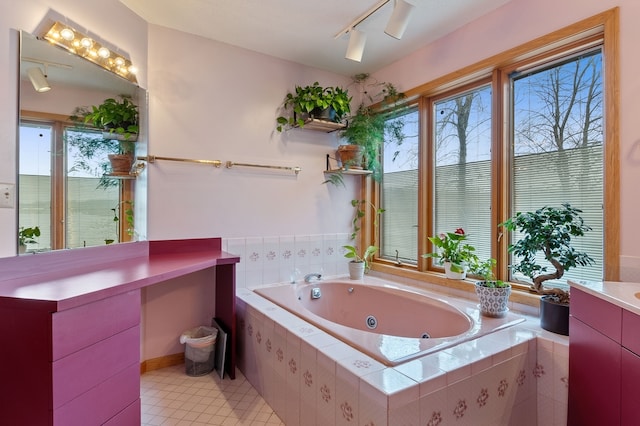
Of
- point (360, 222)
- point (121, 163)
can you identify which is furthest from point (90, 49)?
point (360, 222)

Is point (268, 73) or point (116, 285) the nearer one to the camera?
point (116, 285)

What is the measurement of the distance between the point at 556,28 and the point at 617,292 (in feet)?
4.68

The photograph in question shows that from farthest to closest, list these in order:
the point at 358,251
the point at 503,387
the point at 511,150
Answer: the point at 358,251
the point at 511,150
the point at 503,387

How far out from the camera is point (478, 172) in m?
2.31

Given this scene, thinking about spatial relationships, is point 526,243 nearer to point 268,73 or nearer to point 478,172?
point 478,172

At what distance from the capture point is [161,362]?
2266 mm

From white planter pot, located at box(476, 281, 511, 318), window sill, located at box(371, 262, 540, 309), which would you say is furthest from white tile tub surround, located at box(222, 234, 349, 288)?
white planter pot, located at box(476, 281, 511, 318)

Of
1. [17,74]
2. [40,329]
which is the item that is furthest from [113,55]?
[40,329]

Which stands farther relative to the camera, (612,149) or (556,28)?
(556,28)

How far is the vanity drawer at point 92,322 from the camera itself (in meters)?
1.13

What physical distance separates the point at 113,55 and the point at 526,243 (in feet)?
8.48

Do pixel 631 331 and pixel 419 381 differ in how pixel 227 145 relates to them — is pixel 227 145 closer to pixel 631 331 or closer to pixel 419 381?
pixel 419 381

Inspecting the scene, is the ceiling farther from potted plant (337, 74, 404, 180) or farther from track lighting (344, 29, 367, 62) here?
potted plant (337, 74, 404, 180)

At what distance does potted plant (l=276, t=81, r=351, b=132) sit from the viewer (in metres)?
2.65
